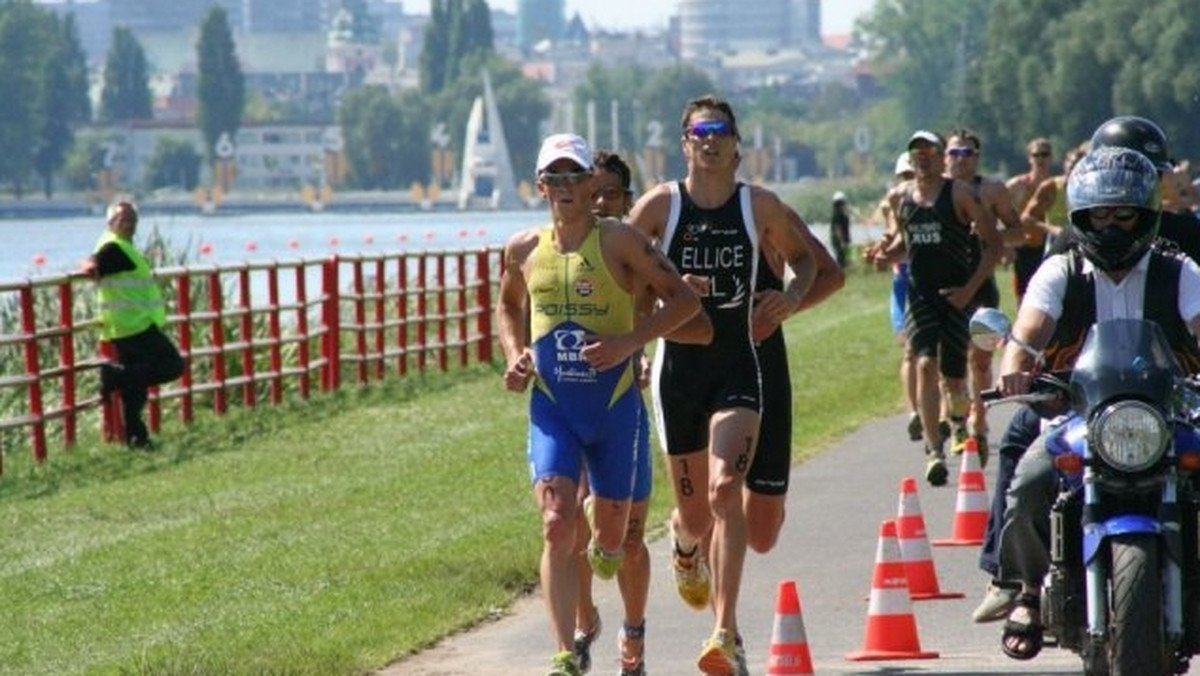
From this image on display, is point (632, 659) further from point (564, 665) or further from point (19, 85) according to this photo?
point (19, 85)

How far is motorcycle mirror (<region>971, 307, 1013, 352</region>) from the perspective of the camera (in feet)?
29.9

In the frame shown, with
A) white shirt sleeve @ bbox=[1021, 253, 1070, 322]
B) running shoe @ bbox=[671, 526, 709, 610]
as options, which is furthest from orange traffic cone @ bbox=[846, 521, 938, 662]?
white shirt sleeve @ bbox=[1021, 253, 1070, 322]

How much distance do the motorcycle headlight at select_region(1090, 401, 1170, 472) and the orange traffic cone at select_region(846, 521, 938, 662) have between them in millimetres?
2721

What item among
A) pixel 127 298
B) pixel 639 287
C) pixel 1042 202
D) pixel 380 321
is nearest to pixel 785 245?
pixel 639 287

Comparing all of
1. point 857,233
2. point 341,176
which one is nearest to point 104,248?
point 857,233

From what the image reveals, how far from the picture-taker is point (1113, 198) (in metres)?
9.30

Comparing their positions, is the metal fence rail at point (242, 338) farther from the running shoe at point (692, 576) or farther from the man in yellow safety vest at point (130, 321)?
the running shoe at point (692, 576)

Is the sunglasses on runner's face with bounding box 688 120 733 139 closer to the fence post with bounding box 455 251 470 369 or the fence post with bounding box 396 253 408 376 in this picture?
the fence post with bounding box 396 253 408 376

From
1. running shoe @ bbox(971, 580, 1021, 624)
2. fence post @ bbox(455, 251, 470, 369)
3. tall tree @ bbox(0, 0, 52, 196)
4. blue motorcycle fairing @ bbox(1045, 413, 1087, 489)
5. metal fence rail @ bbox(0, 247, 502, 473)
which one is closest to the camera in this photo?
blue motorcycle fairing @ bbox(1045, 413, 1087, 489)

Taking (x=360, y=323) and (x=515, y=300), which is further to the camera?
(x=360, y=323)

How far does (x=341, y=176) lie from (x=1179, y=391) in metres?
177

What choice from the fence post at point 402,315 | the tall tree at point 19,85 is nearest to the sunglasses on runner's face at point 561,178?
the fence post at point 402,315

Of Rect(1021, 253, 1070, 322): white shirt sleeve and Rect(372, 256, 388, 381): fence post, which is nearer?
Rect(1021, 253, 1070, 322): white shirt sleeve

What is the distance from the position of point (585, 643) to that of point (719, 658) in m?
0.60
